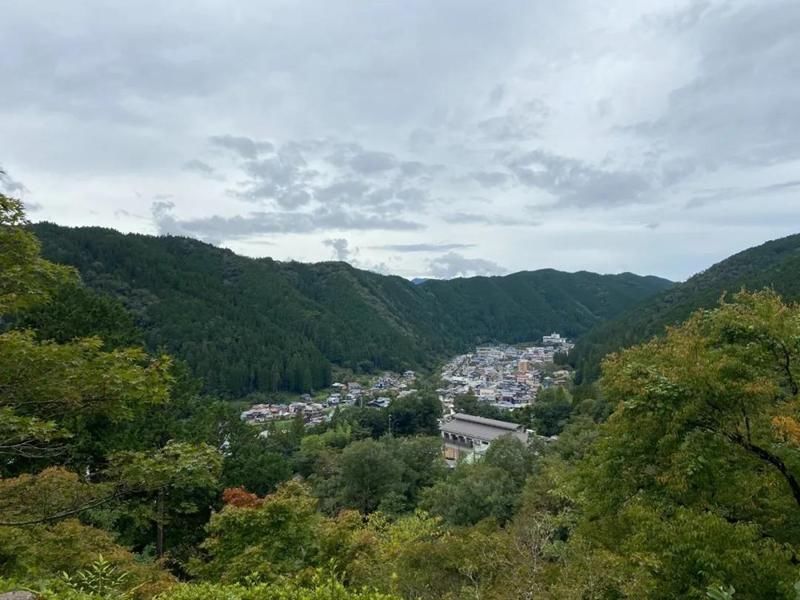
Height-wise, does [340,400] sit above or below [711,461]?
below

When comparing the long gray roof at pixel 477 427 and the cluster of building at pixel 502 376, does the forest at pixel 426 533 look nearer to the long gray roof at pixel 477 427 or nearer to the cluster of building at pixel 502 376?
the long gray roof at pixel 477 427

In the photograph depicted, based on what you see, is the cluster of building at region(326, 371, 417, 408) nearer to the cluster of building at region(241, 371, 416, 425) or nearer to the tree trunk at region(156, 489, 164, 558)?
the cluster of building at region(241, 371, 416, 425)

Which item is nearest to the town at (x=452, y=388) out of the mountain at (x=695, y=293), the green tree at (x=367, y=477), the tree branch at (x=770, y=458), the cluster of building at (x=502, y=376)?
the cluster of building at (x=502, y=376)

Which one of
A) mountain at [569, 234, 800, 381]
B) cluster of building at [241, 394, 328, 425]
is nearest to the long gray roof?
mountain at [569, 234, 800, 381]

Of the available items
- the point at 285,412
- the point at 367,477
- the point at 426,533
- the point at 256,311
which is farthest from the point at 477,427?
the point at 256,311

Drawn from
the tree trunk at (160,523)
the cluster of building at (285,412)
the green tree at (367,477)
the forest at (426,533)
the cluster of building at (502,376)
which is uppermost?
the forest at (426,533)

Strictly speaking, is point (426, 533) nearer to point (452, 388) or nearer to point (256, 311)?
point (452, 388)

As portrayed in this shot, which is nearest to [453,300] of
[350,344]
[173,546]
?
[350,344]
